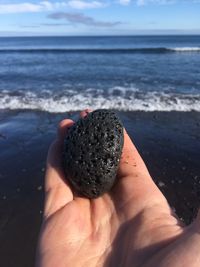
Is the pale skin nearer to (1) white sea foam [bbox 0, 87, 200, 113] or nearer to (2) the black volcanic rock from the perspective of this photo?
(2) the black volcanic rock

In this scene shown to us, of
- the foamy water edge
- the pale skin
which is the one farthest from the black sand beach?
the pale skin

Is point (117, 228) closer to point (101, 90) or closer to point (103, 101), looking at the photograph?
point (103, 101)

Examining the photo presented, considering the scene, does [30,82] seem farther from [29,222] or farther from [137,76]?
[29,222]

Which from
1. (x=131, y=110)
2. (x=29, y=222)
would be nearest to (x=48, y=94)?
(x=131, y=110)

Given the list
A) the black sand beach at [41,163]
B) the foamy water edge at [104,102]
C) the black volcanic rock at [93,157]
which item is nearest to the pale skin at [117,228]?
the black volcanic rock at [93,157]

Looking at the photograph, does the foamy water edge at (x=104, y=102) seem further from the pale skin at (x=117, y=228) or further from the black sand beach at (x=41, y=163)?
the pale skin at (x=117, y=228)

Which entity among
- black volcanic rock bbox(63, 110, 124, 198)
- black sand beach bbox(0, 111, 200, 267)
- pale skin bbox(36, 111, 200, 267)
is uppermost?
black volcanic rock bbox(63, 110, 124, 198)

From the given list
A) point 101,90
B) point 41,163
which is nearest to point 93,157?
point 41,163
